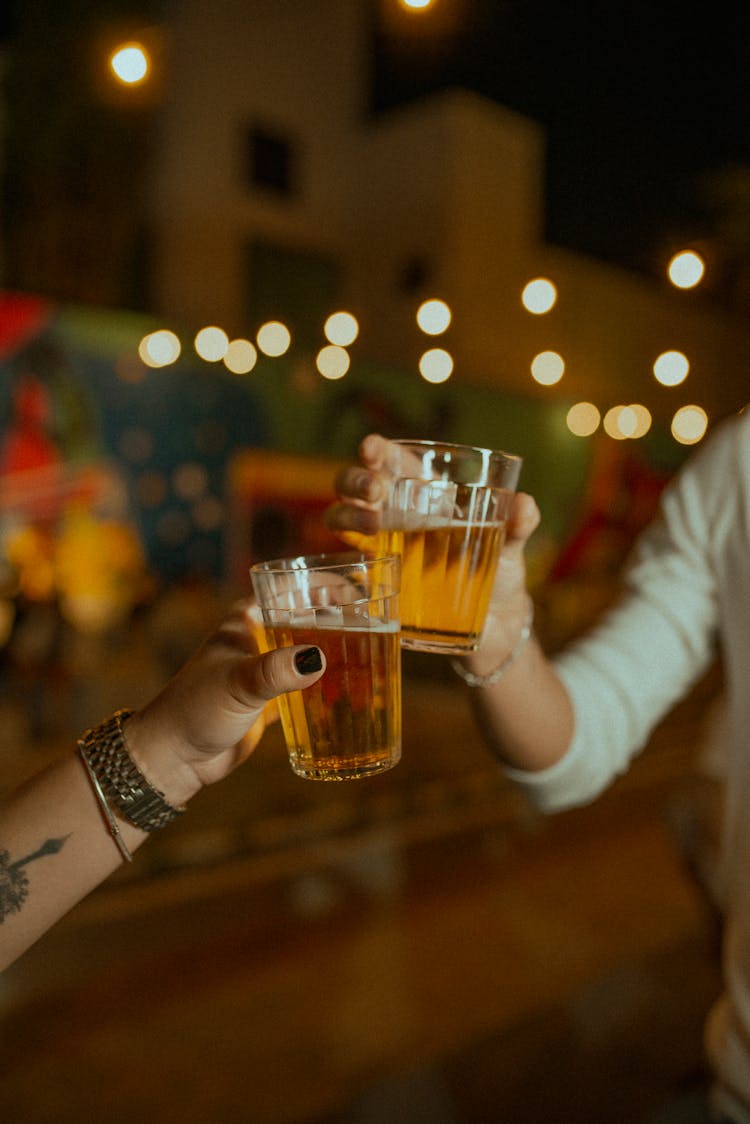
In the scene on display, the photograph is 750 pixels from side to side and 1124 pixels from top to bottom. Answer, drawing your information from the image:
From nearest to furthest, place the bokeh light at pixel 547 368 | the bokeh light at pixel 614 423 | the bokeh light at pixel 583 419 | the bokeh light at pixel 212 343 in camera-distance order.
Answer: the bokeh light at pixel 212 343, the bokeh light at pixel 547 368, the bokeh light at pixel 583 419, the bokeh light at pixel 614 423

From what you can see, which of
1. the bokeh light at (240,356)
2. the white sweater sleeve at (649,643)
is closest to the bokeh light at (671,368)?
the bokeh light at (240,356)

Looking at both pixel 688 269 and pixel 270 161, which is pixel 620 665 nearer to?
pixel 688 269

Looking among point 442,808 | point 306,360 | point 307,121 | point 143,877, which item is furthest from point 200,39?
point 442,808

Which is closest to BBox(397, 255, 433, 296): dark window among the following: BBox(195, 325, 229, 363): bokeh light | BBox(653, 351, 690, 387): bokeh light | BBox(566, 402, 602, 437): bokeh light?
BBox(195, 325, 229, 363): bokeh light

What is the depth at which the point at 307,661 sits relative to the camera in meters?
0.71

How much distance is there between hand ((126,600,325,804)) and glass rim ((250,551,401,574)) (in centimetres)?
7

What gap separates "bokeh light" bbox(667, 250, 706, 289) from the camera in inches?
53.6

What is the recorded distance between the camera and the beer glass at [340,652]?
0.78 metres

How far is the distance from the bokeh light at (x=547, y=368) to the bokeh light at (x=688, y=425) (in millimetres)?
1147

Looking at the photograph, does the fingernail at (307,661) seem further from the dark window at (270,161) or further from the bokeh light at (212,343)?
the dark window at (270,161)

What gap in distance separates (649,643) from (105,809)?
75 centimetres

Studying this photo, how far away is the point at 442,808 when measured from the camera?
4.09 m

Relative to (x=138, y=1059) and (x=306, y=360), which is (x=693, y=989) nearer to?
(x=138, y=1059)

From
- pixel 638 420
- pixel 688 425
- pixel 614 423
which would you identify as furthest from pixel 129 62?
pixel 688 425
